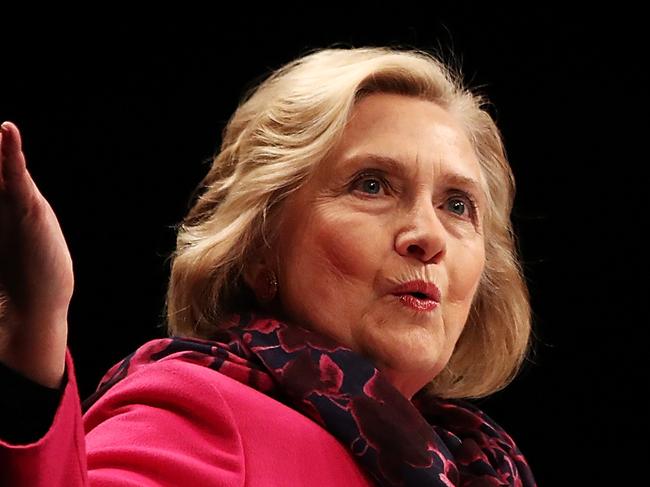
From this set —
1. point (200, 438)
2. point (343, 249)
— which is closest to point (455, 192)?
point (343, 249)

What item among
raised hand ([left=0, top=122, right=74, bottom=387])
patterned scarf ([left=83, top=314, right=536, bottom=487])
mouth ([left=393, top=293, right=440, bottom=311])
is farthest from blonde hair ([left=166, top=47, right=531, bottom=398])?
raised hand ([left=0, top=122, right=74, bottom=387])

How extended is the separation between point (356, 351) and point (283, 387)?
0.19 m

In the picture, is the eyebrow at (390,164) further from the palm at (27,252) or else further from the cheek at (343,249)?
the palm at (27,252)

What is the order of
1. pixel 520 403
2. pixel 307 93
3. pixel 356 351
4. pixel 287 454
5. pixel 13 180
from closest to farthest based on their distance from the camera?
pixel 13 180
pixel 287 454
pixel 356 351
pixel 307 93
pixel 520 403

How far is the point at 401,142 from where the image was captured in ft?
6.39

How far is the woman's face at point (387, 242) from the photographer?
6.13 ft

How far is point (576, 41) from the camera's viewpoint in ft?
10.2

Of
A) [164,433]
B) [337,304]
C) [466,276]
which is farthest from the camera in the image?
[466,276]

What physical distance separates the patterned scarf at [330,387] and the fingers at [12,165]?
715 millimetres

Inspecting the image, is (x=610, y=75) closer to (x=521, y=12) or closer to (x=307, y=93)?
(x=521, y=12)

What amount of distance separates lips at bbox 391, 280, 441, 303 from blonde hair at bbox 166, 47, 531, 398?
0.81 ft

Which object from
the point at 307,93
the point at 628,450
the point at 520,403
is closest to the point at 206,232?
the point at 307,93

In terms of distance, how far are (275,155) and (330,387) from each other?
449mm

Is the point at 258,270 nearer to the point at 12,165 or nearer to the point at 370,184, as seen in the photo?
the point at 370,184
